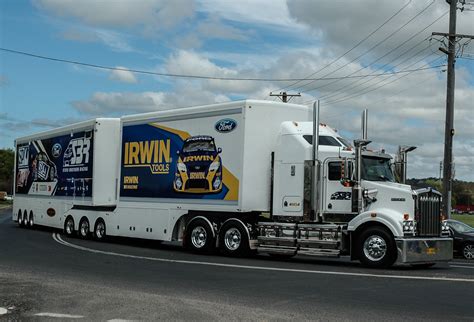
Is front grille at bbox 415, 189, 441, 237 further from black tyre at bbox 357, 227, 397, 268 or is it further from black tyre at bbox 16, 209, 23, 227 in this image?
black tyre at bbox 16, 209, 23, 227

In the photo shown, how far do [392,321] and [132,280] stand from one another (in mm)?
5445

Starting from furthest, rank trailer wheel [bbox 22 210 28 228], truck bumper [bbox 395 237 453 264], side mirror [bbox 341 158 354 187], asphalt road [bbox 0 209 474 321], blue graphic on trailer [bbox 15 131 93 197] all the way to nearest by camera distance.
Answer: trailer wheel [bbox 22 210 28 228]
blue graphic on trailer [bbox 15 131 93 197]
side mirror [bbox 341 158 354 187]
truck bumper [bbox 395 237 453 264]
asphalt road [bbox 0 209 474 321]

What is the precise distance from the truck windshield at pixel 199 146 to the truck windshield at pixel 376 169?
175 inches

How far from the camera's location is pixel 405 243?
45.2ft

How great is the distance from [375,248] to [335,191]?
1852mm

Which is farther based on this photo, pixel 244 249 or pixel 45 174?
pixel 45 174

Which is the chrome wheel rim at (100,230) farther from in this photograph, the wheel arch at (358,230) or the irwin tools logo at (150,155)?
the wheel arch at (358,230)

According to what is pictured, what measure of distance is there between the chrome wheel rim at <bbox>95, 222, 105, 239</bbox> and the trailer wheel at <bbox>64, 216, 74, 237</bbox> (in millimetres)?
2278

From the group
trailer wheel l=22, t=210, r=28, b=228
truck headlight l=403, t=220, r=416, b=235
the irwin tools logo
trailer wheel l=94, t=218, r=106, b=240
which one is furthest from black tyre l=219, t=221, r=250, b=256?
trailer wheel l=22, t=210, r=28, b=228

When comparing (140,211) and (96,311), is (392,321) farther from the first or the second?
(140,211)

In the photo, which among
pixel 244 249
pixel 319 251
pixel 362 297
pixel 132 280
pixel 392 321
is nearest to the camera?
pixel 392 321

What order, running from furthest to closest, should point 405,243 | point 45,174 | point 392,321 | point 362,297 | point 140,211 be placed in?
1. point 45,174
2. point 140,211
3. point 405,243
4. point 362,297
5. point 392,321

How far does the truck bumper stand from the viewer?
45.2 feet

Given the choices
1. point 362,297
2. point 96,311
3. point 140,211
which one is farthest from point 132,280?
point 140,211
